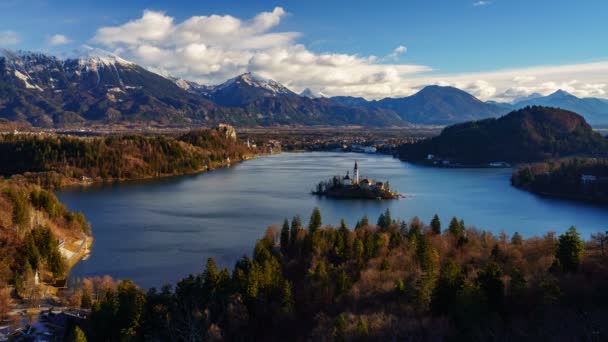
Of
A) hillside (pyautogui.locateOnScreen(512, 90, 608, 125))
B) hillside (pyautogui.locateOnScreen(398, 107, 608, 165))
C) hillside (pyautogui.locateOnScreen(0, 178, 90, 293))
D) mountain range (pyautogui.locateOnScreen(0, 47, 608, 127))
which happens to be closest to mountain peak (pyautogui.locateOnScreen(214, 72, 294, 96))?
mountain range (pyautogui.locateOnScreen(0, 47, 608, 127))

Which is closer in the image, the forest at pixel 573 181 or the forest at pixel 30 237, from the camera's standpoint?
the forest at pixel 30 237

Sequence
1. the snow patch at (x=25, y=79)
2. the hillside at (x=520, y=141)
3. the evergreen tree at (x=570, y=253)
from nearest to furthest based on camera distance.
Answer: the evergreen tree at (x=570, y=253) → the hillside at (x=520, y=141) → the snow patch at (x=25, y=79)

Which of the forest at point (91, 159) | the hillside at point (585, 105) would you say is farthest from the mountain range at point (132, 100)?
the forest at point (91, 159)

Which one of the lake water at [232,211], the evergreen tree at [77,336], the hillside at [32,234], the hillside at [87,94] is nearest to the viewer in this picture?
the evergreen tree at [77,336]

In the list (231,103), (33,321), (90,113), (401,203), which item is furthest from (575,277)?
(231,103)

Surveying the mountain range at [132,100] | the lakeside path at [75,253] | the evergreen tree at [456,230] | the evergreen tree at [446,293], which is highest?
the mountain range at [132,100]

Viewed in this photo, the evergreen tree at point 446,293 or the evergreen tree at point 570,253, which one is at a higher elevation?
the evergreen tree at point 570,253

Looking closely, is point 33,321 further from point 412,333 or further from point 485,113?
point 485,113

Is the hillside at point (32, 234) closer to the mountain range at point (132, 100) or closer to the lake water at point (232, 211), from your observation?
the lake water at point (232, 211)

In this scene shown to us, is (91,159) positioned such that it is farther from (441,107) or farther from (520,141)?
(441,107)
